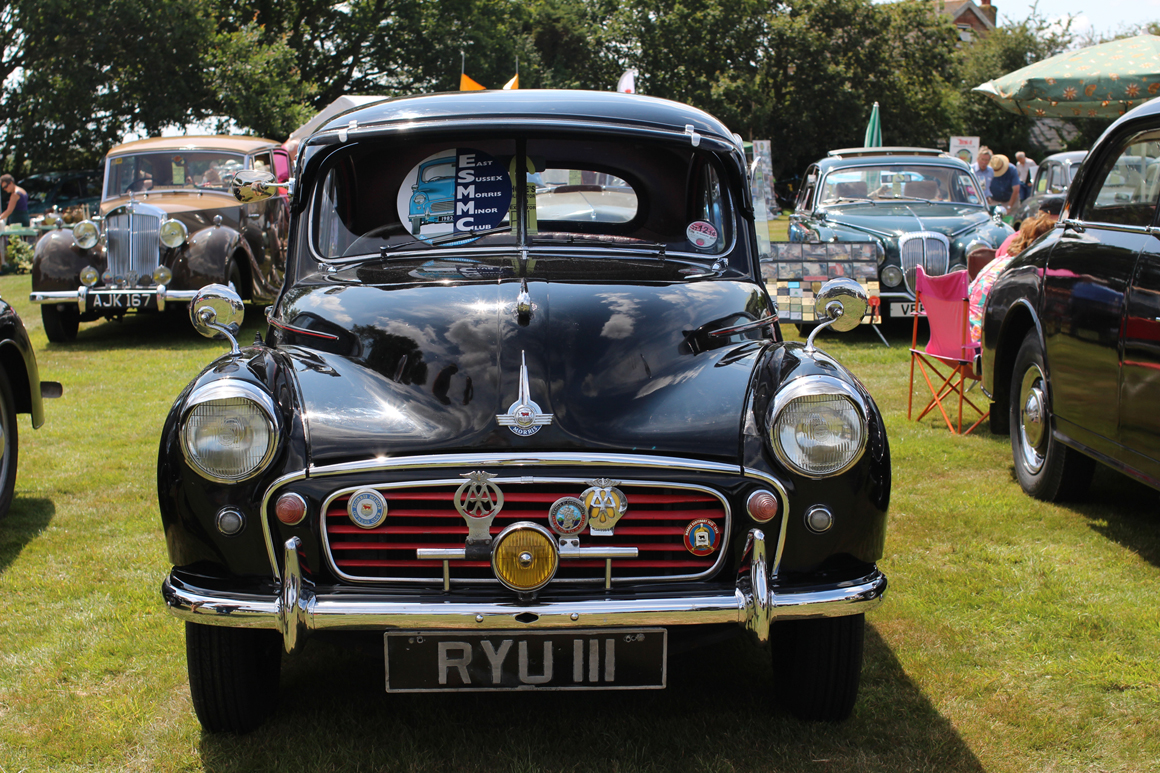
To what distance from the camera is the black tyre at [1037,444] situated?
4836 mm

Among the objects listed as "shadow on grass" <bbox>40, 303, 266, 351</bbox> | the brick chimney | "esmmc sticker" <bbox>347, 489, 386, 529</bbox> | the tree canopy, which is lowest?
"shadow on grass" <bbox>40, 303, 266, 351</bbox>

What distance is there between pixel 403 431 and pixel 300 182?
1.51 meters

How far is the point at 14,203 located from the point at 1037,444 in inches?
688

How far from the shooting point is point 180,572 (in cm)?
265

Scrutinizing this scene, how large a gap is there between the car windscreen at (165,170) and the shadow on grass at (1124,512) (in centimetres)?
951

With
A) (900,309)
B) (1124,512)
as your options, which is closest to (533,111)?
(1124,512)

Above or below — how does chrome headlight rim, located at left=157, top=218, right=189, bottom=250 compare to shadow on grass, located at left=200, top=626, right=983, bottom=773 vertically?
above

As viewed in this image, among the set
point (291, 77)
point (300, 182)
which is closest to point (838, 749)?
point (300, 182)

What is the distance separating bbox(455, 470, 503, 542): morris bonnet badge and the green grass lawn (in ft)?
1.36

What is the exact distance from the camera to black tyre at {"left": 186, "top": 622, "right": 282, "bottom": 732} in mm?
2740

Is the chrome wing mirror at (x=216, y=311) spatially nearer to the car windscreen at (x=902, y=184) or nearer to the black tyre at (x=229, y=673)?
the black tyre at (x=229, y=673)

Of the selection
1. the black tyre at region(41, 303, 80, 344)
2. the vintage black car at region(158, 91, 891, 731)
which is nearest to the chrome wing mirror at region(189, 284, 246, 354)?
the vintage black car at region(158, 91, 891, 731)

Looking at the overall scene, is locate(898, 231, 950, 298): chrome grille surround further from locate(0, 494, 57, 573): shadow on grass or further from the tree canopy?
the tree canopy

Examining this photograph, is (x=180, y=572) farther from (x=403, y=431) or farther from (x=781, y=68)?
(x=781, y=68)
